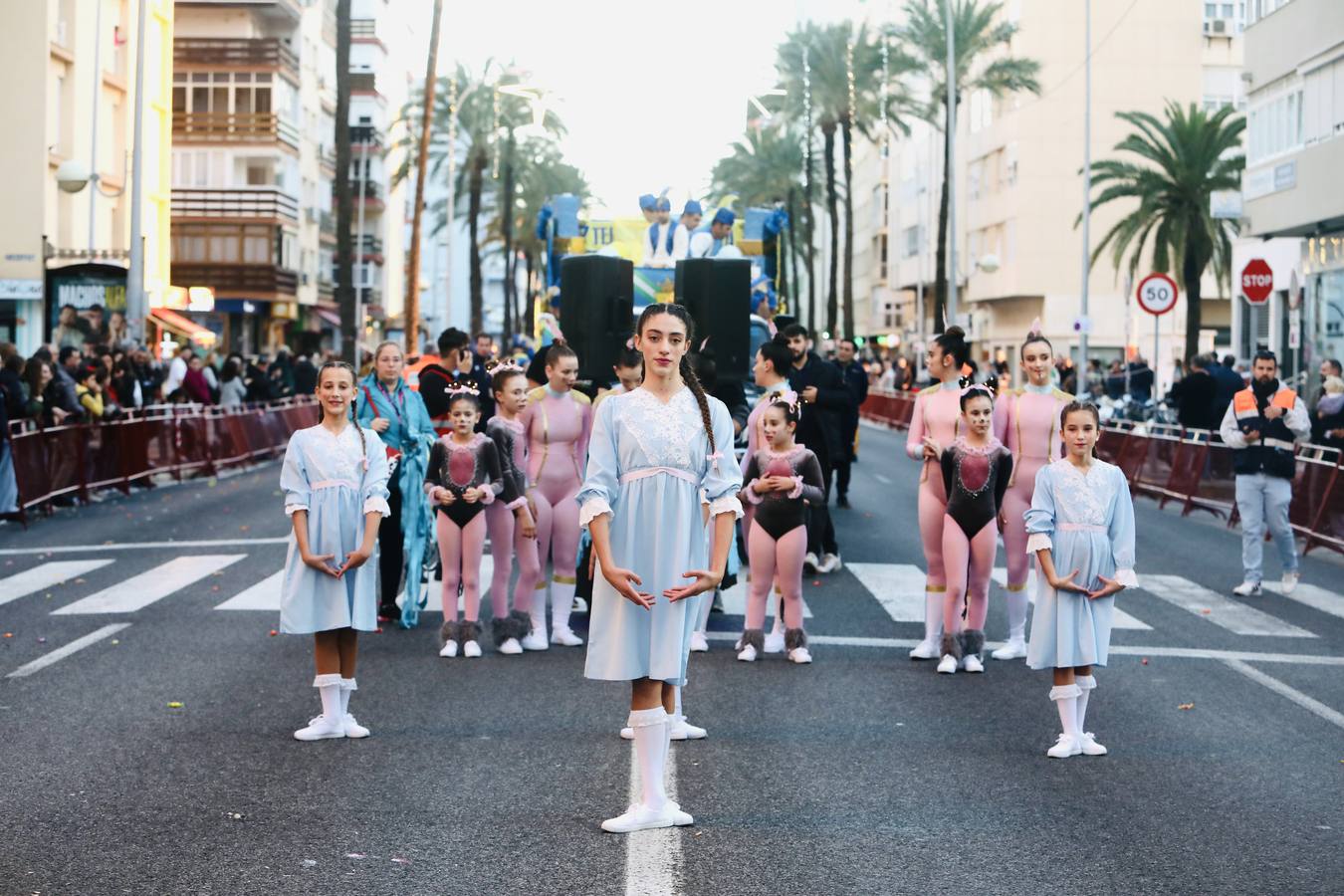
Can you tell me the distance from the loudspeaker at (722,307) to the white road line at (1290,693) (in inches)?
187

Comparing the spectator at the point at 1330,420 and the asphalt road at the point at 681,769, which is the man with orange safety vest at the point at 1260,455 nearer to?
the asphalt road at the point at 681,769

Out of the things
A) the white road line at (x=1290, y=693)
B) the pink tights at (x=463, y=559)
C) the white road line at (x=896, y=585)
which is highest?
the pink tights at (x=463, y=559)

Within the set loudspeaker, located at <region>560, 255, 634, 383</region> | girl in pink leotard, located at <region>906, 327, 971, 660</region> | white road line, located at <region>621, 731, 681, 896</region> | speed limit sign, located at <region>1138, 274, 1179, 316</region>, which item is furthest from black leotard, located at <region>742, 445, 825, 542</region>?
speed limit sign, located at <region>1138, 274, 1179, 316</region>

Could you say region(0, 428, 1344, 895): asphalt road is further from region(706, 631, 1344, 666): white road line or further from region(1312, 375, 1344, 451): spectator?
region(1312, 375, 1344, 451): spectator

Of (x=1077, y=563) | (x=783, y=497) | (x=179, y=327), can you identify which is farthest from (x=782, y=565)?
(x=179, y=327)

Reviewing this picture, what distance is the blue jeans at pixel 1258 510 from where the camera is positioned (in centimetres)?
1511

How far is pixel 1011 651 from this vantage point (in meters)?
11.6

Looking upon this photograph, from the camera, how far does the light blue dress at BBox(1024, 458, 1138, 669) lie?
8656 mm

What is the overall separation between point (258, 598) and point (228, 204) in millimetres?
58607

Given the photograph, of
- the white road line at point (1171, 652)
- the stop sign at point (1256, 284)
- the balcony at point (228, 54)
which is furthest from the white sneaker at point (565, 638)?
the balcony at point (228, 54)

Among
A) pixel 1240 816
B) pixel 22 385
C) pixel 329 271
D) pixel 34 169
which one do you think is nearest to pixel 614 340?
pixel 1240 816

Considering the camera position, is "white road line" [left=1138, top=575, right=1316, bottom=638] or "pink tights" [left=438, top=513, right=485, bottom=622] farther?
"white road line" [left=1138, top=575, right=1316, bottom=638]

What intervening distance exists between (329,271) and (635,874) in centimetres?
8320

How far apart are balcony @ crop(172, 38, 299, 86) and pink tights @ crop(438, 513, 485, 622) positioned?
2406 inches
